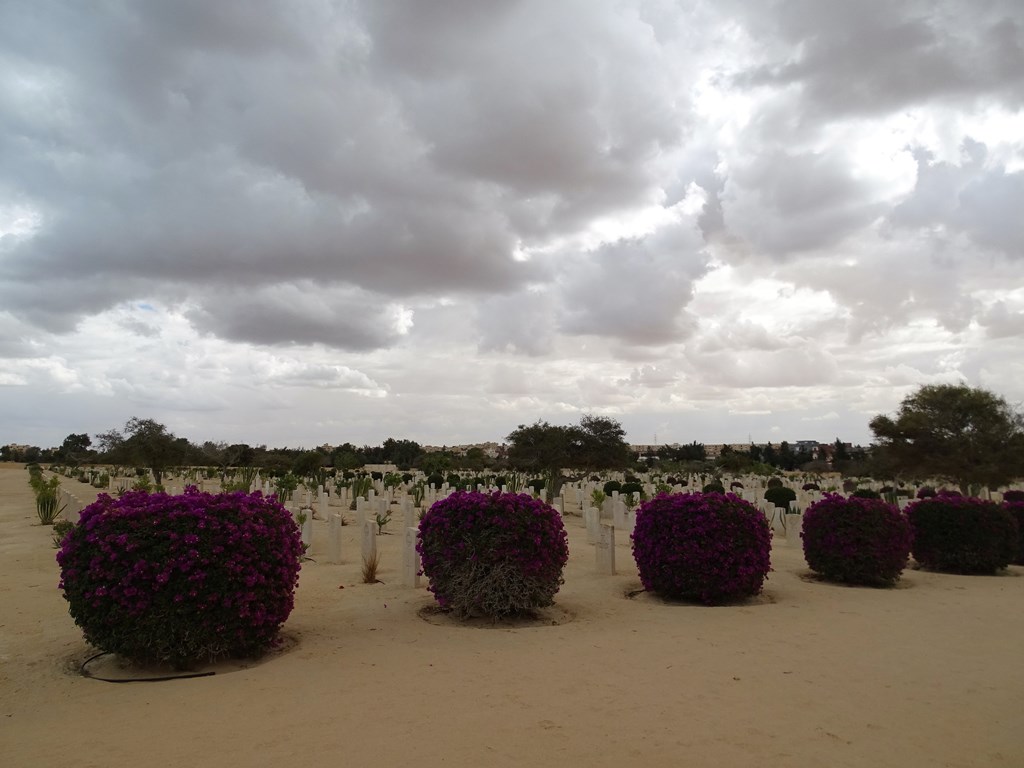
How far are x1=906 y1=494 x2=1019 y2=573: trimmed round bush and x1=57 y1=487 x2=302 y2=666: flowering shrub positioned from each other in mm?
9956

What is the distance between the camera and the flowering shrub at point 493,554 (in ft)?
22.5

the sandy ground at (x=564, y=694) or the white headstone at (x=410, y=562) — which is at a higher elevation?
the white headstone at (x=410, y=562)

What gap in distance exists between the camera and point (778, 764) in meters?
3.48

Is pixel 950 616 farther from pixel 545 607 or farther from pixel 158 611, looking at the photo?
pixel 158 611

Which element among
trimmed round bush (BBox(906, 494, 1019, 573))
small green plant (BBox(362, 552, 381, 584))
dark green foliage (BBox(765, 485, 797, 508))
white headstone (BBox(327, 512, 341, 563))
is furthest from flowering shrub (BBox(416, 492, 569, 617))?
dark green foliage (BBox(765, 485, 797, 508))

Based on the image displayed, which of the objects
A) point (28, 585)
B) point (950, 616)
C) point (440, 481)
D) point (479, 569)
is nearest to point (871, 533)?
point (950, 616)

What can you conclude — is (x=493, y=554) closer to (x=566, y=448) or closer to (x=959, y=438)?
(x=566, y=448)

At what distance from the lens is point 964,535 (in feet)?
34.6

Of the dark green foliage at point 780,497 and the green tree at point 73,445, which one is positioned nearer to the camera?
the dark green foliage at point 780,497

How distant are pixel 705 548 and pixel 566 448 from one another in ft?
61.1

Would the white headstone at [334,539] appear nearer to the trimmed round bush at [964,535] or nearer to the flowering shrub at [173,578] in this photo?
the flowering shrub at [173,578]

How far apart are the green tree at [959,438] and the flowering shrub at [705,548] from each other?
24.0 metres

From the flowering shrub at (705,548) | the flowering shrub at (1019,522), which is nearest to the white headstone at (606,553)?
the flowering shrub at (705,548)

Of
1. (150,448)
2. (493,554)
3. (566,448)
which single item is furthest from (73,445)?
(493,554)
